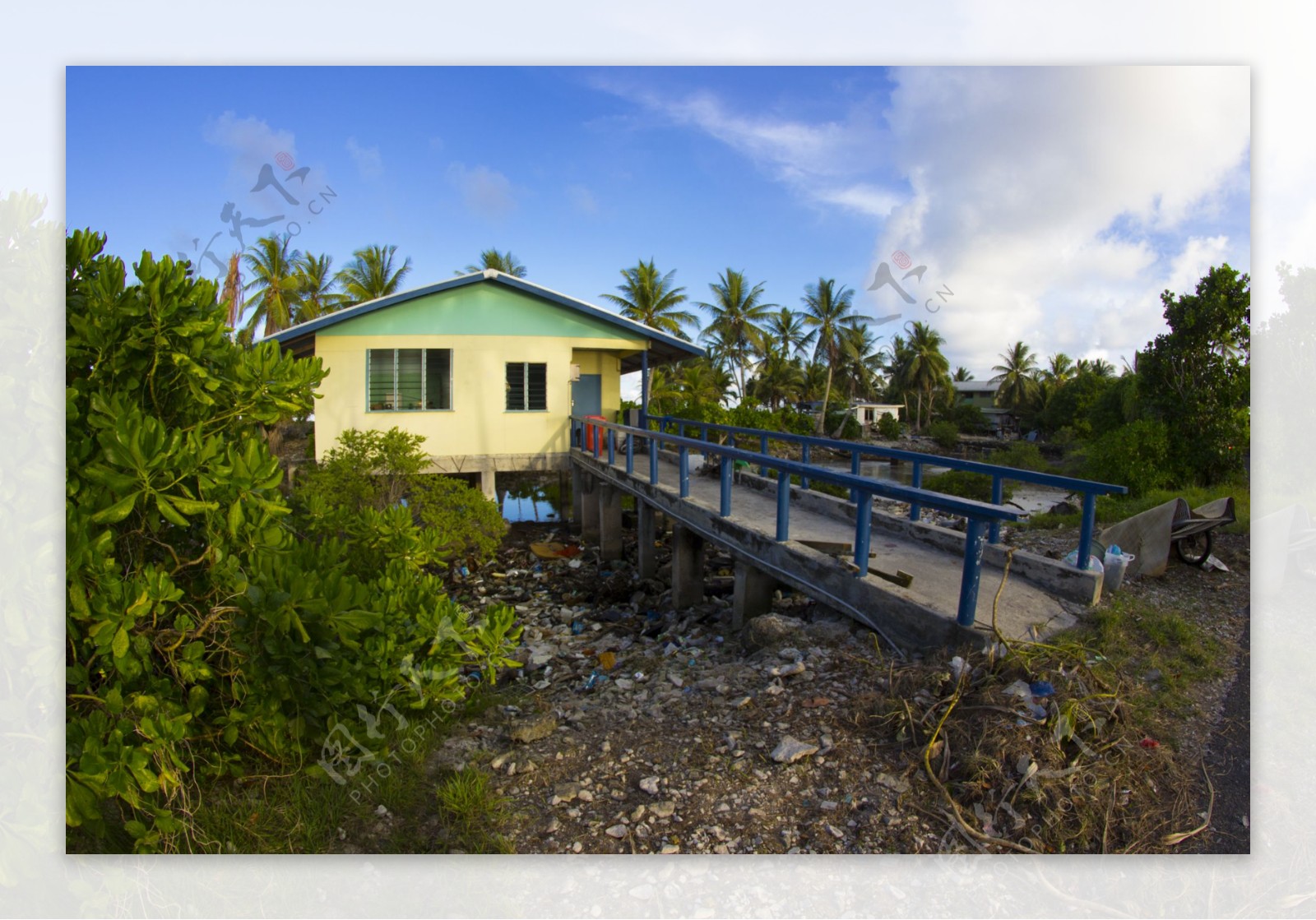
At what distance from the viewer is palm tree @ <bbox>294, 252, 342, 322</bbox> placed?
936 inches

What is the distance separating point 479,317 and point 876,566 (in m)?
9.07

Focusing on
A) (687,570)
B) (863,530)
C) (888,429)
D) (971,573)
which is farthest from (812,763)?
(888,429)

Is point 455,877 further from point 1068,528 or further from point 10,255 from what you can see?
point 1068,528

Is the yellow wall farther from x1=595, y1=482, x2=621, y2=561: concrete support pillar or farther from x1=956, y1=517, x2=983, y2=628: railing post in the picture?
x1=956, y1=517, x2=983, y2=628: railing post

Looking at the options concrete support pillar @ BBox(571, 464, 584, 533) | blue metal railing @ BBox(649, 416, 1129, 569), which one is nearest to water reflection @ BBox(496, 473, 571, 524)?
concrete support pillar @ BBox(571, 464, 584, 533)

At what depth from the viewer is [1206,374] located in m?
10.9

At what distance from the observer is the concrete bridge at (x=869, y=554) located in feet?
13.1

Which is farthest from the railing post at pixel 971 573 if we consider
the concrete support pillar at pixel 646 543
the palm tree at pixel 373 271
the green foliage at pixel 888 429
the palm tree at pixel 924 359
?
the palm tree at pixel 924 359

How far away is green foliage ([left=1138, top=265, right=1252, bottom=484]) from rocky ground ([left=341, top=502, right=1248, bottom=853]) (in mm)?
6855

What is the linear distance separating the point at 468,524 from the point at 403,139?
5.49 metres

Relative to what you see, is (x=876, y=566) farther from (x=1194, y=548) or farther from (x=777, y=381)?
(x=777, y=381)

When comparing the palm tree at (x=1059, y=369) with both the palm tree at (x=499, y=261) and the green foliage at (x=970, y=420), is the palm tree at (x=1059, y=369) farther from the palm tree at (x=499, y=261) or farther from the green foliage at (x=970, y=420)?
the palm tree at (x=499, y=261)

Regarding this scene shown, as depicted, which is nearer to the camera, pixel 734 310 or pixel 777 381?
pixel 734 310

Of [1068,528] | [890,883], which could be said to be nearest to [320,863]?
[890,883]
